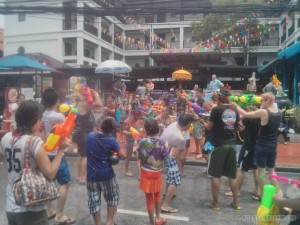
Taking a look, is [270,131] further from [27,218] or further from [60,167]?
[27,218]

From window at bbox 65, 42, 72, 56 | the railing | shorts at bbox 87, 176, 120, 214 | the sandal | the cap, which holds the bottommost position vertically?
the sandal

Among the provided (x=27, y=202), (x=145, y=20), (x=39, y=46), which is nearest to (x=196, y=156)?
(x=27, y=202)

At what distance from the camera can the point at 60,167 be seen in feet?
13.9

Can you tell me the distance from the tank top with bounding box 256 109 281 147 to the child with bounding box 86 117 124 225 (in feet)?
8.07

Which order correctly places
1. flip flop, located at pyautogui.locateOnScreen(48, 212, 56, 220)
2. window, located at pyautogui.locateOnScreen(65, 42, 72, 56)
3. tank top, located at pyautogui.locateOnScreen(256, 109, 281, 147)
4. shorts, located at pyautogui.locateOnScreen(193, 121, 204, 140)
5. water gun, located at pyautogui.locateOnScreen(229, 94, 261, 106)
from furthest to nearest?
window, located at pyautogui.locateOnScreen(65, 42, 72, 56)
shorts, located at pyautogui.locateOnScreen(193, 121, 204, 140)
water gun, located at pyautogui.locateOnScreen(229, 94, 261, 106)
tank top, located at pyautogui.locateOnScreen(256, 109, 281, 147)
flip flop, located at pyautogui.locateOnScreen(48, 212, 56, 220)

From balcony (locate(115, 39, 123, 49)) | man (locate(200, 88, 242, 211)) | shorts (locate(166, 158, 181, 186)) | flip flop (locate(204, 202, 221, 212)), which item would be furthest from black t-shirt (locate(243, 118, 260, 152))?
balcony (locate(115, 39, 123, 49))

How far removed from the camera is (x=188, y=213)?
15.5 feet

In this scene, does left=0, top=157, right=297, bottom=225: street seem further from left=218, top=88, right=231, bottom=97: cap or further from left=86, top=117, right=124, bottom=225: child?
left=218, top=88, right=231, bottom=97: cap

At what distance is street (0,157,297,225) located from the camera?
4434mm

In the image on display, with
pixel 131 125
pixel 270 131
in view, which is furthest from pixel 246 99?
pixel 131 125

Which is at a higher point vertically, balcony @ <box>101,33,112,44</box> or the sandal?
balcony @ <box>101,33,112,44</box>

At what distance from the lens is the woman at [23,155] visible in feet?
7.65

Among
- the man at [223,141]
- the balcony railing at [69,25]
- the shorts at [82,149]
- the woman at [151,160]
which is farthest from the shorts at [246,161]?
the balcony railing at [69,25]

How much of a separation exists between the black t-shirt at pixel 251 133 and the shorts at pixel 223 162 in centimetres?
88
